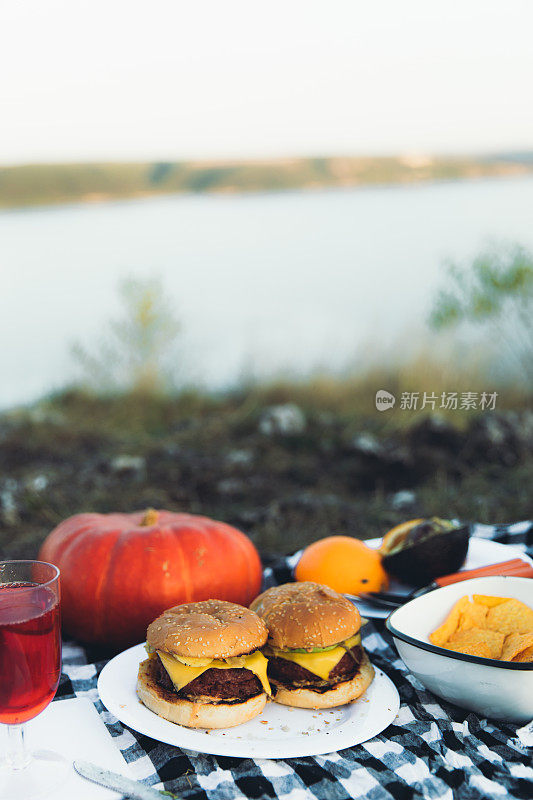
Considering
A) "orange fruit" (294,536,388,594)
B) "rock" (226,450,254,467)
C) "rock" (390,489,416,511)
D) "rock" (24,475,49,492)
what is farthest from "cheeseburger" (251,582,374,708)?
"rock" (226,450,254,467)

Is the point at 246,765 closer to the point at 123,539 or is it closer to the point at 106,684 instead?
the point at 106,684

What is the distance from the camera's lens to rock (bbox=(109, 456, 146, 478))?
4.45m

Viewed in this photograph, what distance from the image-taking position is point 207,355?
24.3 ft

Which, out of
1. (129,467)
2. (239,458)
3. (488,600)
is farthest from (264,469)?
(488,600)

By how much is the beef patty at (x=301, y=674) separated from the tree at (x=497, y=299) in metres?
5.83

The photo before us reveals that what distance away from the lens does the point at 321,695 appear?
1361 mm

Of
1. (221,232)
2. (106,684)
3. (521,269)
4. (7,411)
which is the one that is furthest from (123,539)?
(221,232)

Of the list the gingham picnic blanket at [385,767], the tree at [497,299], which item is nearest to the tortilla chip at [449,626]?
the gingham picnic blanket at [385,767]

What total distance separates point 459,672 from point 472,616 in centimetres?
21

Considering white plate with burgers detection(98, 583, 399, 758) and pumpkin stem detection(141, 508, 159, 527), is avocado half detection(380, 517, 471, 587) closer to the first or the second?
white plate with burgers detection(98, 583, 399, 758)

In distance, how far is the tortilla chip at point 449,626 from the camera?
1455mm

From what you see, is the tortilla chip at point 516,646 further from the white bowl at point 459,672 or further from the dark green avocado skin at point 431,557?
the dark green avocado skin at point 431,557

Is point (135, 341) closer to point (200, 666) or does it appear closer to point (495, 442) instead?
point (495, 442)

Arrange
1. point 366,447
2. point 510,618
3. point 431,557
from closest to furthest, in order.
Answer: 1. point 510,618
2. point 431,557
3. point 366,447
